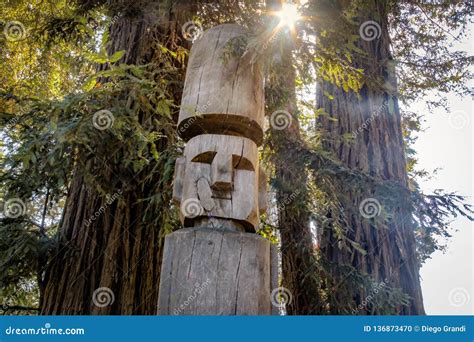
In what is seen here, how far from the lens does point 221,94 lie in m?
2.22

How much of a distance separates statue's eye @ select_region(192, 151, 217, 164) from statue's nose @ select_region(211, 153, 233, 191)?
0.03 m

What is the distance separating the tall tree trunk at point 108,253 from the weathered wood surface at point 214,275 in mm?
1237

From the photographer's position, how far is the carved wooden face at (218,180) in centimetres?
201

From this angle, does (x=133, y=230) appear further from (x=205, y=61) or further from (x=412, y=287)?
(x=412, y=287)

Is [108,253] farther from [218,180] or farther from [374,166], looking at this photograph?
[374,166]

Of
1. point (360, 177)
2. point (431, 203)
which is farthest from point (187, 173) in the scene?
point (431, 203)

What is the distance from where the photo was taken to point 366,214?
334cm

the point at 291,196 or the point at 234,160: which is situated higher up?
the point at 291,196

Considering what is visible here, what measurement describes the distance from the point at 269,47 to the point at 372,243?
2.46 metres

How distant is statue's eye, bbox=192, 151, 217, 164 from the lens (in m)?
2.10

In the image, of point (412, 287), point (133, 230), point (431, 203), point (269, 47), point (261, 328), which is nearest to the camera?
point (261, 328)

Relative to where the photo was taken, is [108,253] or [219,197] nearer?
[219,197]

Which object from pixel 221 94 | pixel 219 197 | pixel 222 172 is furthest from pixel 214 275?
pixel 221 94

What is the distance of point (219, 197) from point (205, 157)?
0.74ft
